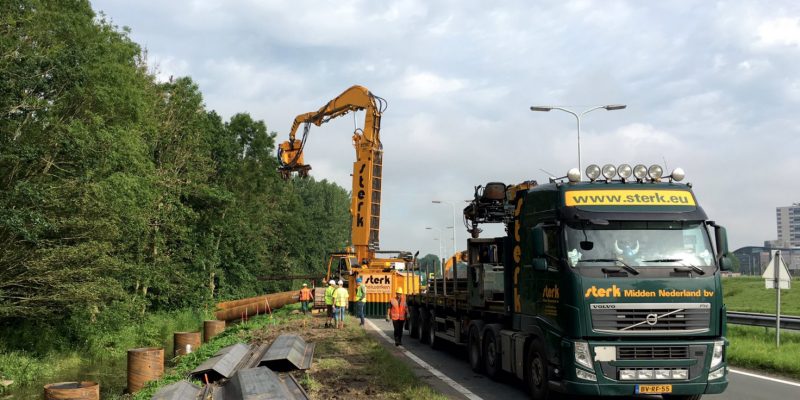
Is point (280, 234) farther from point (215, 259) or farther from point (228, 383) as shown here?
point (228, 383)

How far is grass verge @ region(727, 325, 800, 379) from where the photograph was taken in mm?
13562

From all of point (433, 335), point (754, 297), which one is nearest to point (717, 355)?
point (433, 335)

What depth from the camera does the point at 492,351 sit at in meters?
12.3

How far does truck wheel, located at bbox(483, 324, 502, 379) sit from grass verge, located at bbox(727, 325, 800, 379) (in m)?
6.21

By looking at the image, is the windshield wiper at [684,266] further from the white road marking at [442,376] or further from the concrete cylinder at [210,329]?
the concrete cylinder at [210,329]

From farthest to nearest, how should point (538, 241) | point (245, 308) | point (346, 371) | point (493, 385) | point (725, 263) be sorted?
point (245, 308), point (346, 371), point (493, 385), point (538, 241), point (725, 263)

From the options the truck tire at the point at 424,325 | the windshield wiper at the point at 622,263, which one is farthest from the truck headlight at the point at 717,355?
the truck tire at the point at 424,325

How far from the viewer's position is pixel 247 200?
5412 centimetres

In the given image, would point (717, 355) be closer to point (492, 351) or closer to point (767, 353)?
point (492, 351)

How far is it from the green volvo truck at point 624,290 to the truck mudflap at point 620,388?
0.04 ft

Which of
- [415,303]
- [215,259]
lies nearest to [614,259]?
[415,303]

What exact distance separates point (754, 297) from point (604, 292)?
116ft

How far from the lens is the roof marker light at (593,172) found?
1008cm

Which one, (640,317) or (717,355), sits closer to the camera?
(640,317)
